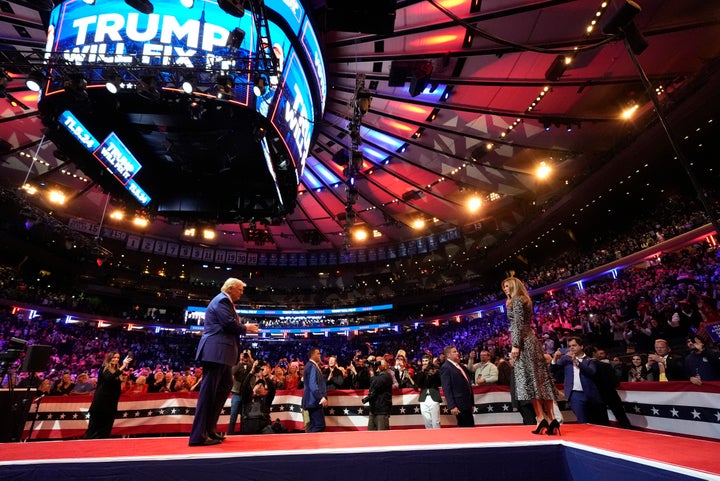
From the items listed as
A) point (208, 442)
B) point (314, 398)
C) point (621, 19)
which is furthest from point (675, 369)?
point (208, 442)

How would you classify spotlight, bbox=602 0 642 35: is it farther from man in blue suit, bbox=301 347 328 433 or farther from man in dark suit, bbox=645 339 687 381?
man in blue suit, bbox=301 347 328 433

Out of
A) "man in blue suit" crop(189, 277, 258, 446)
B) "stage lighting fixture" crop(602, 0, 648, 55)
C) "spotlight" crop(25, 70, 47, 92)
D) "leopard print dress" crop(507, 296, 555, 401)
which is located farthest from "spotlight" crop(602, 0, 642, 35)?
"spotlight" crop(25, 70, 47, 92)

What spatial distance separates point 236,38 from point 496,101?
1141cm

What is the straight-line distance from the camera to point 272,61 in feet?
26.8

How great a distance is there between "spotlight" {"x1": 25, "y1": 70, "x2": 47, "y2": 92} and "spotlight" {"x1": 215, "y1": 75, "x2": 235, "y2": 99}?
182 inches

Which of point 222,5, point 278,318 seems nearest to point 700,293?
point 222,5

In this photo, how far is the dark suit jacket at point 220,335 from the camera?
3908 millimetres

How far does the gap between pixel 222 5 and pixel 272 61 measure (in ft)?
5.10

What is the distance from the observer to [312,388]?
7109 mm

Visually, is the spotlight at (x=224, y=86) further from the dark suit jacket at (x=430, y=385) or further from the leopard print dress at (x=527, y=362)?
the dark suit jacket at (x=430, y=385)

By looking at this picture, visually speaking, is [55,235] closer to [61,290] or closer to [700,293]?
[61,290]

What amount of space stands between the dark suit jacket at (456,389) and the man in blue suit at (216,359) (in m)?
4.33

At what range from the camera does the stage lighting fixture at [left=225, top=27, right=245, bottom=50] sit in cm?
805

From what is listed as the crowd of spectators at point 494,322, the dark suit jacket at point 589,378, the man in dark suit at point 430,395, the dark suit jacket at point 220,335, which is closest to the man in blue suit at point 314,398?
the man in dark suit at point 430,395
